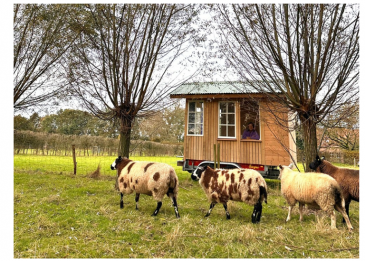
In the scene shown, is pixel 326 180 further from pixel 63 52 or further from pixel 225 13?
pixel 63 52

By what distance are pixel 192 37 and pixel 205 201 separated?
561cm

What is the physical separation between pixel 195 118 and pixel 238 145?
8.12 ft

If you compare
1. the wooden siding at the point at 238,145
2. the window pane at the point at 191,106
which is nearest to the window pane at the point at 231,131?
the wooden siding at the point at 238,145

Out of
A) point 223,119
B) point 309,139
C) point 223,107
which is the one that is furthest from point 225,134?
point 309,139

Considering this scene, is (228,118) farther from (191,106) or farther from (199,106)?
(191,106)

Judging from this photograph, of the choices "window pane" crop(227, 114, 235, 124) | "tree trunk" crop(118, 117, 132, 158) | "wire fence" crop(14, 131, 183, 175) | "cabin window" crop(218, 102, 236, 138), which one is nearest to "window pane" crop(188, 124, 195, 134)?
"cabin window" crop(218, 102, 236, 138)

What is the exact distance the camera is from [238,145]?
9.41 m

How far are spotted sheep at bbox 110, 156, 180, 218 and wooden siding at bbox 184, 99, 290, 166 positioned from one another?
190 inches

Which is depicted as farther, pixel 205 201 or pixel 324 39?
pixel 205 201

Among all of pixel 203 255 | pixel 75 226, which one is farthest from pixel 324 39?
pixel 75 226

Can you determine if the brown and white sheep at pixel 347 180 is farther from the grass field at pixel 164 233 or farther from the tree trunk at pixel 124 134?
the tree trunk at pixel 124 134

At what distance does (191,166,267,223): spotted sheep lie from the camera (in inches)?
173

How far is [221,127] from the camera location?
10.5 metres

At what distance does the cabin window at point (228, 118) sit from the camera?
984 centimetres
